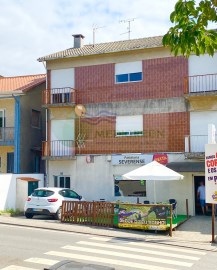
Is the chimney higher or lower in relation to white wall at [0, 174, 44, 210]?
Answer: higher

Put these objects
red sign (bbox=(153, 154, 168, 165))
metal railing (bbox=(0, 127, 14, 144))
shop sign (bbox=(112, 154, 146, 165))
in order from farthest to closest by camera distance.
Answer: metal railing (bbox=(0, 127, 14, 144))
shop sign (bbox=(112, 154, 146, 165))
red sign (bbox=(153, 154, 168, 165))

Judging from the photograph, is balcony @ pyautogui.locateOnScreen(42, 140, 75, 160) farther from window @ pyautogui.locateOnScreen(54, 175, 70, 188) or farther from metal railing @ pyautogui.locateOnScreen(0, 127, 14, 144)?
metal railing @ pyautogui.locateOnScreen(0, 127, 14, 144)

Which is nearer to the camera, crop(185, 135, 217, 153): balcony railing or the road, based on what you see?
the road

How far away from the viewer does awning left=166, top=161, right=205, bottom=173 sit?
67.4 feet

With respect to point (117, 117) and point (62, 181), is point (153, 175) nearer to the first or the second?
point (117, 117)

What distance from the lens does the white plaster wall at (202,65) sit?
22000 millimetres

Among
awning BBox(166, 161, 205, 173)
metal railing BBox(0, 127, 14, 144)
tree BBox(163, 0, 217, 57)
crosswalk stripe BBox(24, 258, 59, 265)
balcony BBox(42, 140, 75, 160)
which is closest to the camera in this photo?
tree BBox(163, 0, 217, 57)

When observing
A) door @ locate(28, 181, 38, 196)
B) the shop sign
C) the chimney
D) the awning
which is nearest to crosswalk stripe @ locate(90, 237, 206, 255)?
the awning

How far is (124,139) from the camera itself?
23.7 meters

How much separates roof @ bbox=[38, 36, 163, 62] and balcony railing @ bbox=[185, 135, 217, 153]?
211 inches

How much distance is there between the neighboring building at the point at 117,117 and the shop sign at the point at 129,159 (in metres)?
0.06

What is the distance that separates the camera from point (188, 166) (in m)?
20.8

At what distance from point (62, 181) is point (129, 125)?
210 inches

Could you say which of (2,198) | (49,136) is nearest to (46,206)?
(2,198)
